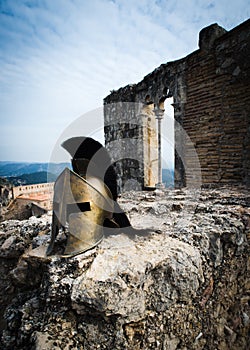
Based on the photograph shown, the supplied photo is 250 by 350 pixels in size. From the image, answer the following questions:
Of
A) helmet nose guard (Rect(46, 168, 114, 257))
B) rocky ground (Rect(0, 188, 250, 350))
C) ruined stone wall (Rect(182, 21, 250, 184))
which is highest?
ruined stone wall (Rect(182, 21, 250, 184))

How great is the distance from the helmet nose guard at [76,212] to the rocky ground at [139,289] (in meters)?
0.10

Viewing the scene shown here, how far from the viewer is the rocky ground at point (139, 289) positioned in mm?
1253

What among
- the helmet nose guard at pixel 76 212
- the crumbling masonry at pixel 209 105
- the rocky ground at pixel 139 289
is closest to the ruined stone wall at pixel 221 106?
the crumbling masonry at pixel 209 105

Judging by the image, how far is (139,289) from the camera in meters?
1.33

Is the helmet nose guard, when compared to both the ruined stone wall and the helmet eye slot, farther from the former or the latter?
the ruined stone wall

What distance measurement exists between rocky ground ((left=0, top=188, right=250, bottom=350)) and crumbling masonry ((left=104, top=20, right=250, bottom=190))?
2.45 meters

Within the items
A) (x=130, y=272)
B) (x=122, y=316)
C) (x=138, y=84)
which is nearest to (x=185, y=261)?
(x=130, y=272)

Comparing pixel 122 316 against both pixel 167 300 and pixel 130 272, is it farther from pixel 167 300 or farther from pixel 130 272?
pixel 167 300

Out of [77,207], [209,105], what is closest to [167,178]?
[209,105]

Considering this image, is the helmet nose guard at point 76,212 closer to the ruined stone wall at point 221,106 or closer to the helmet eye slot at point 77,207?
the helmet eye slot at point 77,207

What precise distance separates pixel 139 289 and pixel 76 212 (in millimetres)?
746

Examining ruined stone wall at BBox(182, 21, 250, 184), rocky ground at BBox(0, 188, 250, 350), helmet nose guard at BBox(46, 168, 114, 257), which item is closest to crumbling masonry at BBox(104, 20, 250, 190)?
ruined stone wall at BBox(182, 21, 250, 184)

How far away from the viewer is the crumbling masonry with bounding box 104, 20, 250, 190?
13.7ft

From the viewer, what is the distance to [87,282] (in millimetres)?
1303
